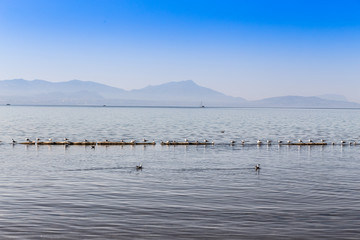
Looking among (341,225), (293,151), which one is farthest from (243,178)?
(293,151)

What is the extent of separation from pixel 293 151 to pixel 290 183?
2891cm

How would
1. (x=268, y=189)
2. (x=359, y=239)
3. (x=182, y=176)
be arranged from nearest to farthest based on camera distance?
(x=359, y=239), (x=268, y=189), (x=182, y=176)

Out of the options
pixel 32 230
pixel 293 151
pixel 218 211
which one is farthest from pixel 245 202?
pixel 293 151

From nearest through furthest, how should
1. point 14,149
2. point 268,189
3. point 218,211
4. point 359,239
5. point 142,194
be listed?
1. point 359,239
2. point 218,211
3. point 142,194
4. point 268,189
5. point 14,149

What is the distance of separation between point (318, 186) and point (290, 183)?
2.45 meters

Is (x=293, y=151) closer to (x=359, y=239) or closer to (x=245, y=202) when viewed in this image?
(x=245, y=202)

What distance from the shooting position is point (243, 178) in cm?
4091

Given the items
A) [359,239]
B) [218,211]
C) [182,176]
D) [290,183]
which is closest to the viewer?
[359,239]

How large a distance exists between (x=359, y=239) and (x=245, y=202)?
912 centimetres

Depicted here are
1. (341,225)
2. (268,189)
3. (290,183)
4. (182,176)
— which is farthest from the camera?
(182,176)

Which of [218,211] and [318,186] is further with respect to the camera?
[318,186]

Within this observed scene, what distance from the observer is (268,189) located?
117 feet

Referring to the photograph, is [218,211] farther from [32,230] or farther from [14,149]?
[14,149]

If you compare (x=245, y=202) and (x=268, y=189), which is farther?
(x=268, y=189)
